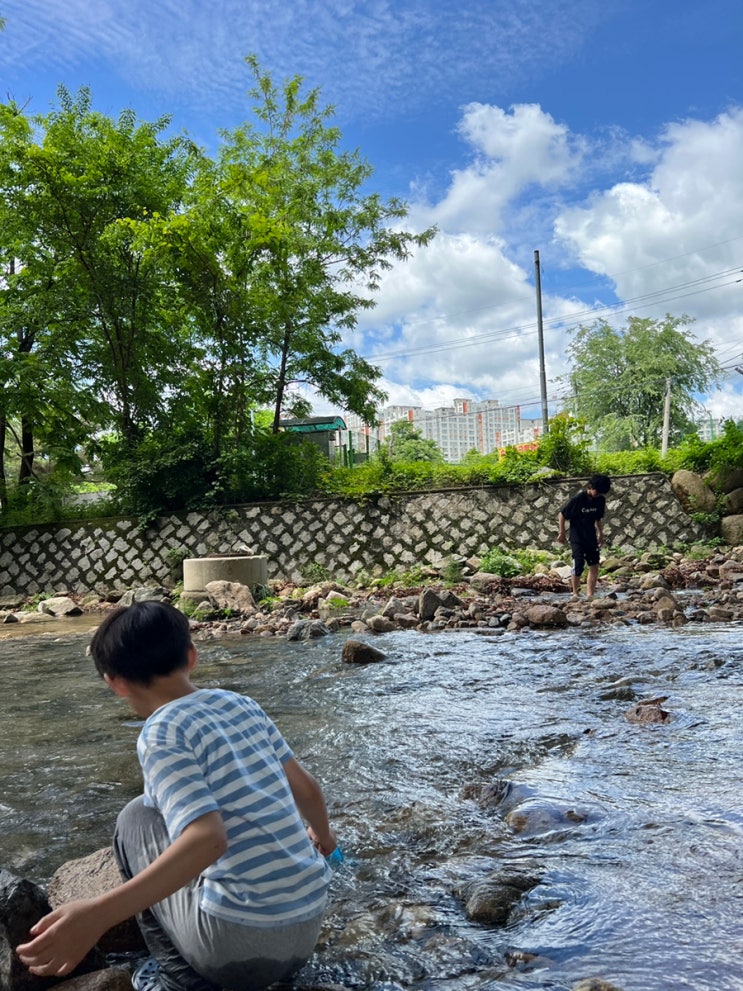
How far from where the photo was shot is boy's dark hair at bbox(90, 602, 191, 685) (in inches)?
72.6

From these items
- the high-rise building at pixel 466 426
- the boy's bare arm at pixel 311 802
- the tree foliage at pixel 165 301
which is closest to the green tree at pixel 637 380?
the high-rise building at pixel 466 426

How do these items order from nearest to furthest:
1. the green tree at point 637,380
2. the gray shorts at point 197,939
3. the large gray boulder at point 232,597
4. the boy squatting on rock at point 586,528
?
the gray shorts at point 197,939, the boy squatting on rock at point 586,528, the large gray boulder at point 232,597, the green tree at point 637,380

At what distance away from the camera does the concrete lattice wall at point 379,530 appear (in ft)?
49.6

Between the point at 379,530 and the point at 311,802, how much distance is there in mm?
13302

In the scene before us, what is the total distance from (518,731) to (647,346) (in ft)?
130

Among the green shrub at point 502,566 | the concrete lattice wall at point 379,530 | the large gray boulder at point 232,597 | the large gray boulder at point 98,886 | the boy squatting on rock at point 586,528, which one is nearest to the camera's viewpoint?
the large gray boulder at point 98,886

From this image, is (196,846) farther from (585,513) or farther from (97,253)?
(97,253)

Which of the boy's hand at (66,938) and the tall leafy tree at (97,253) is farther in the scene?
the tall leafy tree at (97,253)

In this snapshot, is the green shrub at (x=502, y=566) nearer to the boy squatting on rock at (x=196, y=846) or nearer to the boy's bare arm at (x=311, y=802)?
the boy's bare arm at (x=311, y=802)

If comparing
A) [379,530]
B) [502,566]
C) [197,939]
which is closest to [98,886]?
[197,939]

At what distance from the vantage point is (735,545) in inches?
559

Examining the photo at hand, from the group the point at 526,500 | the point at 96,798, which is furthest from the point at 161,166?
the point at 96,798

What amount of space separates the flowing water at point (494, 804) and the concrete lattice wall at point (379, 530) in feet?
26.8

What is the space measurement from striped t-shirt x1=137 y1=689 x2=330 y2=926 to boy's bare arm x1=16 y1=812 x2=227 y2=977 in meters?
0.05
